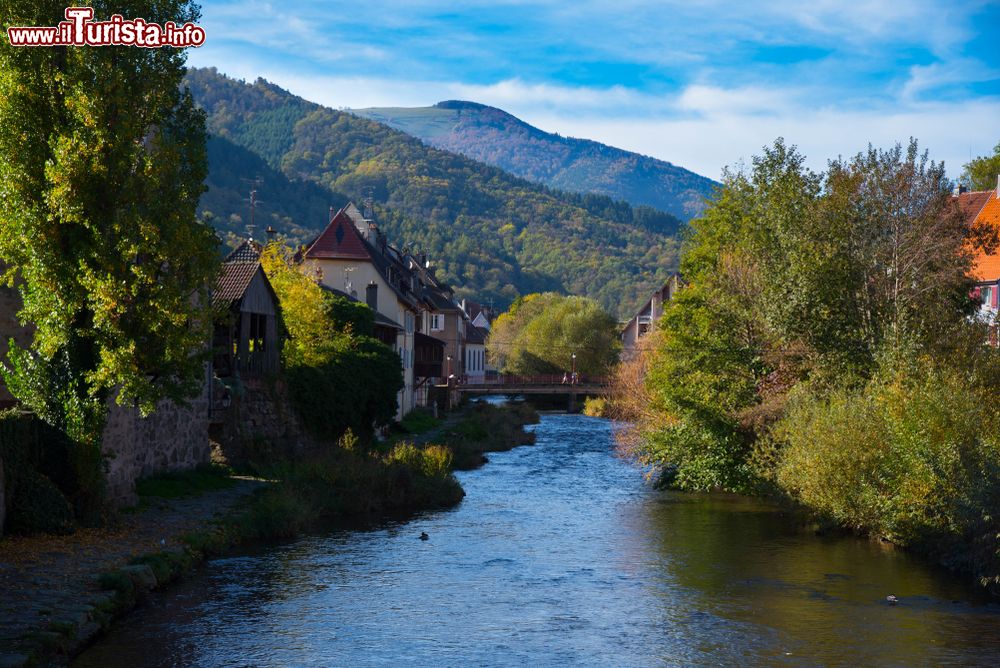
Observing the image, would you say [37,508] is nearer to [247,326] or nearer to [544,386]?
[247,326]

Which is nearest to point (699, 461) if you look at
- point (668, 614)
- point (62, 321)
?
point (668, 614)

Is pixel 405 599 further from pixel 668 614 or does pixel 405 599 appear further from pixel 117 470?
pixel 117 470

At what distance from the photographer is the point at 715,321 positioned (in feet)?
124

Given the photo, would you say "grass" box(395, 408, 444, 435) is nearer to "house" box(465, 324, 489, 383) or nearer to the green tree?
the green tree

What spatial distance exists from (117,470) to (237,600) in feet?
20.5

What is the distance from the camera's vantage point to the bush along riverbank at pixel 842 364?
24.7m

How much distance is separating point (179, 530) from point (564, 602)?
8.84 metres

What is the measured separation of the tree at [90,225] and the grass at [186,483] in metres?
5.93

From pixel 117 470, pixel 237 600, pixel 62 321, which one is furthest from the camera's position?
pixel 117 470

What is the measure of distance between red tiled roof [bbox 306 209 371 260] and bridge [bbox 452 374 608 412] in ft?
92.0

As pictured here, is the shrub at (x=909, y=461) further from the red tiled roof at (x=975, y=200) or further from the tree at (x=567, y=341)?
the tree at (x=567, y=341)

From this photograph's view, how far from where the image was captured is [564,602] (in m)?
20.4

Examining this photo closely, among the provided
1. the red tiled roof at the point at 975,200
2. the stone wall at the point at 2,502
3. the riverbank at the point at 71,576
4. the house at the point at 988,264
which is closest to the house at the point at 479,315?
the red tiled roof at the point at 975,200

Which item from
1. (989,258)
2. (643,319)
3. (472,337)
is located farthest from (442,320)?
(989,258)
